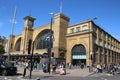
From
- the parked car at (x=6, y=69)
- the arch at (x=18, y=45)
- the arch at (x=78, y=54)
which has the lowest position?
the parked car at (x=6, y=69)

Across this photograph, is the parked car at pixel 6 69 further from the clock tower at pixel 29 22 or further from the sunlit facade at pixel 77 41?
the clock tower at pixel 29 22

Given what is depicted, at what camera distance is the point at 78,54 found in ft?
167

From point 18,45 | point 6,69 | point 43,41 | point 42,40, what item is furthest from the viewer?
point 18,45

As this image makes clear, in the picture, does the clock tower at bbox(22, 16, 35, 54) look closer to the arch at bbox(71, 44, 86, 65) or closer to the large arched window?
the large arched window

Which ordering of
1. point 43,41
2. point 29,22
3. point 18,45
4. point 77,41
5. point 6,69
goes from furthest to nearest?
point 18,45, point 29,22, point 43,41, point 77,41, point 6,69

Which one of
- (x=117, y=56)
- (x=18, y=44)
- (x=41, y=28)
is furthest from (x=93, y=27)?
(x=18, y=44)

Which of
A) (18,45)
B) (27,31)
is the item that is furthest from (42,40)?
(18,45)

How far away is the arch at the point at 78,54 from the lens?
49.9 metres

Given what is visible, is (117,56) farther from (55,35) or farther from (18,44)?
(18,44)

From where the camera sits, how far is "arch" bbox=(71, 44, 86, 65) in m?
49.9

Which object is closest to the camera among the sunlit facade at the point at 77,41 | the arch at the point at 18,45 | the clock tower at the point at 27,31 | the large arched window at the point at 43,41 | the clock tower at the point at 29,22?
the sunlit facade at the point at 77,41

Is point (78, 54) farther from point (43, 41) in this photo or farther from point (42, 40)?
point (42, 40)

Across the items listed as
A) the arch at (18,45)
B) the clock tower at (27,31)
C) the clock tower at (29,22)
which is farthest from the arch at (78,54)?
the arch at (18,45)

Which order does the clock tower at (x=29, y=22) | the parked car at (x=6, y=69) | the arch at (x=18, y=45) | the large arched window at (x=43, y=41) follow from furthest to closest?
the arch at (x=18, y=45) < the clock tower at (x=29, y=22) < the large arched window at (x=43, y=41) < the parked car at (x=6, y=69)
